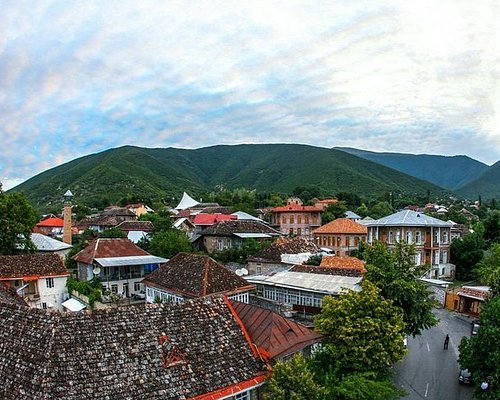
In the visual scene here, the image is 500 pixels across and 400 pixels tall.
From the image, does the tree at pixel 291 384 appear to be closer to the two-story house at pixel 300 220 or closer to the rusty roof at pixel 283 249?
the rusty roof at pixel 283 249

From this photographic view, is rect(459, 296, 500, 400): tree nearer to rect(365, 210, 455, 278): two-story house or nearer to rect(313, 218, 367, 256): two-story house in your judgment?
rect(365, 210, 455, 278): two-story house

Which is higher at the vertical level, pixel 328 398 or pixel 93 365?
pixel 93 365

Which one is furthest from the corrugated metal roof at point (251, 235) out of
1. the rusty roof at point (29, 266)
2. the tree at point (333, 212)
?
the tree at point (333, 212)

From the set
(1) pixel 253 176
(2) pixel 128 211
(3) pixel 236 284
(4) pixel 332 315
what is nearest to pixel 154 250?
(3) pixel 236 284

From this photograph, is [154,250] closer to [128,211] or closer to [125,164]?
[128,211]

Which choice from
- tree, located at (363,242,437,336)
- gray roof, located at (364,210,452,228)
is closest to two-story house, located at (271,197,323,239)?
gray roof, located at (364,210,452,228)

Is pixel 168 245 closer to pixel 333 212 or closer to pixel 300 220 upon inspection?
pixel 300 220
